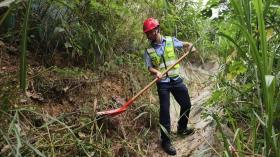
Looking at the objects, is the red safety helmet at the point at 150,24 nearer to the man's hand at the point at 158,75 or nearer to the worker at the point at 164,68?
the worker at the point at 164,68

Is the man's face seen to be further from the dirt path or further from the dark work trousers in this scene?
the dirt path

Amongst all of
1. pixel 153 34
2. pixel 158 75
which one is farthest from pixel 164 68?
Result: pixel 153 34

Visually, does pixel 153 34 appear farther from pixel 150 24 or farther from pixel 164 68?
pixel 164 68

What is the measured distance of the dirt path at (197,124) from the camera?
3.58 meters

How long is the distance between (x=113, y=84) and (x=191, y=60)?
342 centimetres

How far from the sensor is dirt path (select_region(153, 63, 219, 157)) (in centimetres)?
358

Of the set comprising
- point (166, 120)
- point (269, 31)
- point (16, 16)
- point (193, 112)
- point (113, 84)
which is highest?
point (16, 16)

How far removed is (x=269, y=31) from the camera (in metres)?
2.97

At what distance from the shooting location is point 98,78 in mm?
4465

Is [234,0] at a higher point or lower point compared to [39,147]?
higher

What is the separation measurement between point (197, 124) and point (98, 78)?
137cm

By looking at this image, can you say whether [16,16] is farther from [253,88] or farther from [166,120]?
[253,88]

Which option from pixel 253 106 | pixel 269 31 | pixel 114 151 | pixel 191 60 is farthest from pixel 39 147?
pixel 191 60

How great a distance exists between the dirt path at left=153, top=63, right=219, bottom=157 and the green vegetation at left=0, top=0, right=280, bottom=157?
216 millimetres
